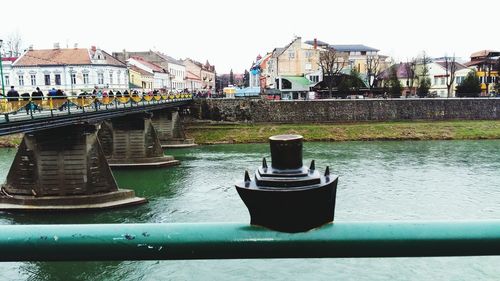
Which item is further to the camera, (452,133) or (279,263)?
(452,133)

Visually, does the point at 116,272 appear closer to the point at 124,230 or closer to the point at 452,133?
the point at 124,230

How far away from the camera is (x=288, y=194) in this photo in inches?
63.8

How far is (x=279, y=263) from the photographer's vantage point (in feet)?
40.4

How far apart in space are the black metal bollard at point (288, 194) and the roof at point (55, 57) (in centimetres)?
5513

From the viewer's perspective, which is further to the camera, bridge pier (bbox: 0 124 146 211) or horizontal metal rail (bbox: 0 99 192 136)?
bridge pier (bbox: 0 124 146 211)

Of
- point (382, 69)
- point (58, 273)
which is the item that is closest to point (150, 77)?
point (382, 69)

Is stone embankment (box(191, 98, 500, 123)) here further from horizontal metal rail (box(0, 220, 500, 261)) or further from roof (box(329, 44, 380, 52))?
horizontal metal rail (box(0, 220, 500, 261))

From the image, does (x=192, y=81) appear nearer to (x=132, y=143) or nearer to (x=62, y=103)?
(x=132, y=143)

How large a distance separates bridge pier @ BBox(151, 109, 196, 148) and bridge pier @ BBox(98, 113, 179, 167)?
1047 cm

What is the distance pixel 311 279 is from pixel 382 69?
72168 mm

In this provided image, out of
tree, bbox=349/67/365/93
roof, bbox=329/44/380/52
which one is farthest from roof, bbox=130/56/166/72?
tree, bbox=349/67/365/93

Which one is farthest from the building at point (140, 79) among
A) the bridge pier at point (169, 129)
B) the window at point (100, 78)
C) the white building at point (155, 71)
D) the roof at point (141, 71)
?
the bridge pier at point (169, 129)

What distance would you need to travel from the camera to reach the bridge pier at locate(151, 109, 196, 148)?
139 feet

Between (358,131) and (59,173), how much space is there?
32470 mm
